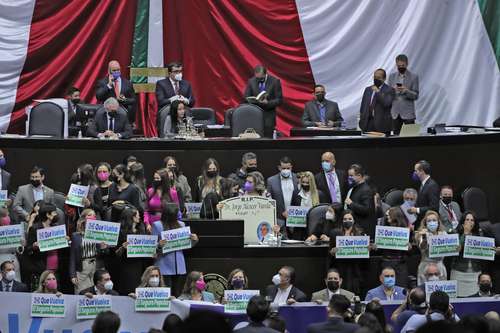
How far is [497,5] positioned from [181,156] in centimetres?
825

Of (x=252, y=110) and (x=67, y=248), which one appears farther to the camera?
(x=252, y=110)

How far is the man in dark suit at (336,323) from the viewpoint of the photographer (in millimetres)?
11258

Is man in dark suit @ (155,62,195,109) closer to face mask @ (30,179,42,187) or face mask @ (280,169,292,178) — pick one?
face mask @ (280,169,292,178)

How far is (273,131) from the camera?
70.9ft

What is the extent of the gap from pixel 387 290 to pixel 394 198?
3.24 m

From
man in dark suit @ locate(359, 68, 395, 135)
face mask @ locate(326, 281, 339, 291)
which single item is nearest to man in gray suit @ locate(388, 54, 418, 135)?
man in dark suit @ locate(359, 68, 395, 135)

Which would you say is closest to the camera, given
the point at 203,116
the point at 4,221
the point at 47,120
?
the point at 4,221

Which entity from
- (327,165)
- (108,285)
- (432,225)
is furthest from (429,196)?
(108,285)

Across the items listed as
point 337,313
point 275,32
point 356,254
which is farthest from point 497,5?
point 337,313

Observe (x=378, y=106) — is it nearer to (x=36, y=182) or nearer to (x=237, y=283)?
(x=36, y=182)

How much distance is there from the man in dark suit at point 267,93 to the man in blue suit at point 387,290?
19.5 ft

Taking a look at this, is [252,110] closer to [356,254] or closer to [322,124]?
[322,124]

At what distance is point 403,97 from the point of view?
2209 cm

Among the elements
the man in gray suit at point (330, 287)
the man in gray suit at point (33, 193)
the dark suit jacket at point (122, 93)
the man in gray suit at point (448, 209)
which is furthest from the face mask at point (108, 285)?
the dark suit jacket at point (122, 93)
